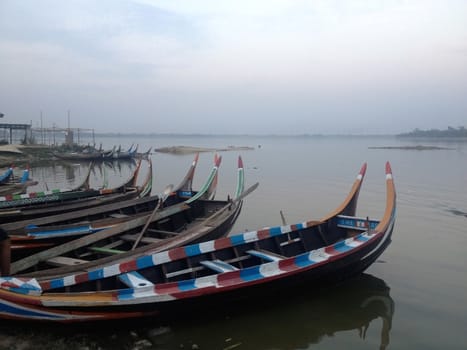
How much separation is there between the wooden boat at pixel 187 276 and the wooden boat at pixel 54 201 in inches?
113

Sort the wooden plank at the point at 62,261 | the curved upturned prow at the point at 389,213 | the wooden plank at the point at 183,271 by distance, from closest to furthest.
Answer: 1. the wooden plank at the point at 183,271
2. the wooden plank at the point at 62,261
3. the curved upturned prow at the point at 389,213

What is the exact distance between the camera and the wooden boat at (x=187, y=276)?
4.04 metres

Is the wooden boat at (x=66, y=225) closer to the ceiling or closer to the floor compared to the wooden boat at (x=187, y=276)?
closer to the ceiling

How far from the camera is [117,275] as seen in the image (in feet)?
15.3

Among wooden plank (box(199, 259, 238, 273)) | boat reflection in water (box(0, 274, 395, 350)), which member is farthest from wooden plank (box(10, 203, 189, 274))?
wooden plank (box(199, 259, 238, 273))

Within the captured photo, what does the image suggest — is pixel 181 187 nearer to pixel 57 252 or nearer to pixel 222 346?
pixel 57 252

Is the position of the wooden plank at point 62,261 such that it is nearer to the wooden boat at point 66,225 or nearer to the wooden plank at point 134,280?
the wooden boat at point 66,225

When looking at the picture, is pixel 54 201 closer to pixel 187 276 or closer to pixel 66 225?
pixel 66 225

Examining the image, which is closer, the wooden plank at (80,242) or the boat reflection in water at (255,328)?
→ the boat reflection in water at (255,328)

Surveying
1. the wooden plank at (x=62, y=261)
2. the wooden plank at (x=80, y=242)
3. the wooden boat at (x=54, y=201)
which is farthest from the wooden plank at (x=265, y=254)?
the wooden boat at (x=54, y=201)

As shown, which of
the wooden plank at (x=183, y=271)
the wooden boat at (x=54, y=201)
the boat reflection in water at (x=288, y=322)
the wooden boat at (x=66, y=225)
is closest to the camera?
the boat reflection in water at (x=288, y=322)

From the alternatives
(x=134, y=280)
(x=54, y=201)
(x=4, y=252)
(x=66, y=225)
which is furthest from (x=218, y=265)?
(x=54, y=201)

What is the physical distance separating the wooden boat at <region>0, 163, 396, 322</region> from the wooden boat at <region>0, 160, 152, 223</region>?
2.87 meters

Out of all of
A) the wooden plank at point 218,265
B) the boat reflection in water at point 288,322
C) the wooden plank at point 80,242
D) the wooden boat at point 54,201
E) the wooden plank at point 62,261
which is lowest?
the boat reflection in water at point 288,322
